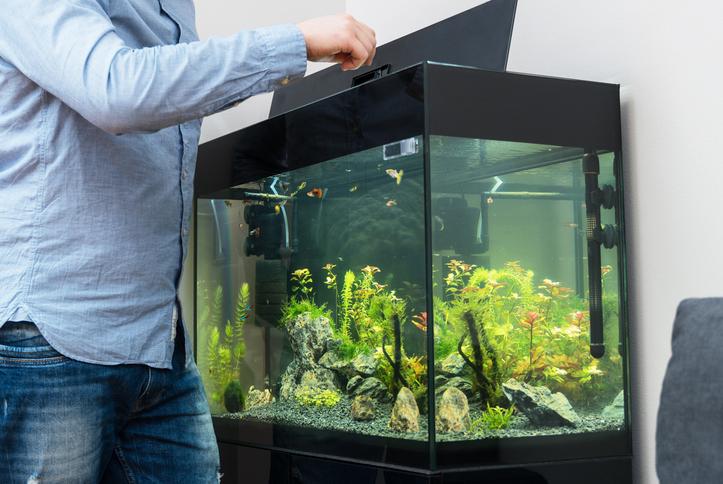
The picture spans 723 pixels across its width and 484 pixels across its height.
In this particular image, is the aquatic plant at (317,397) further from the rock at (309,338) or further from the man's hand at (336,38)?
the man's hand at (336,38)

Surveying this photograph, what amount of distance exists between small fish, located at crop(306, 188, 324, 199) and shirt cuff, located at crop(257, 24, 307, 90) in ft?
3.53

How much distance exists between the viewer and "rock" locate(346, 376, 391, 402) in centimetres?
193

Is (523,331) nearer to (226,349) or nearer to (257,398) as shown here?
(257,398)

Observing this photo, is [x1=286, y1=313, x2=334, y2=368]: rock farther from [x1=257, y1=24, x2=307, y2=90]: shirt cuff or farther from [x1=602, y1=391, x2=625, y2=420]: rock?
[x1=257, y1=24, x2=307, y2=90]: shirt cuff

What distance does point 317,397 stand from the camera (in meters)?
2.16

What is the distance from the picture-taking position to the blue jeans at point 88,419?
1.06 m

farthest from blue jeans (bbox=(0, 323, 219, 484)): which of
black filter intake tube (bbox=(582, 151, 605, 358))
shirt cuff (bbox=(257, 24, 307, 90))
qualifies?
black filter intake tube (bbox=(582, 151, 605, 358))

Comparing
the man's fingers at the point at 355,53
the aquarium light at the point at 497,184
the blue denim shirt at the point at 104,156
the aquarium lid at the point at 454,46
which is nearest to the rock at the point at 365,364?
the aquarium light at the point at 497,184

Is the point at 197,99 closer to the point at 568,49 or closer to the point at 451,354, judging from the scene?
the point at 451,354

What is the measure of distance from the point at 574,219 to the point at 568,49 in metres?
0.50

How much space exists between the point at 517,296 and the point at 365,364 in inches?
15.7

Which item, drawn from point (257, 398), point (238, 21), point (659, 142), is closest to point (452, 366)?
point (659, 142)

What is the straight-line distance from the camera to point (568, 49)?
2.18 meters

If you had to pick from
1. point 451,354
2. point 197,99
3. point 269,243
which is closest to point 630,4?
point 451,354
